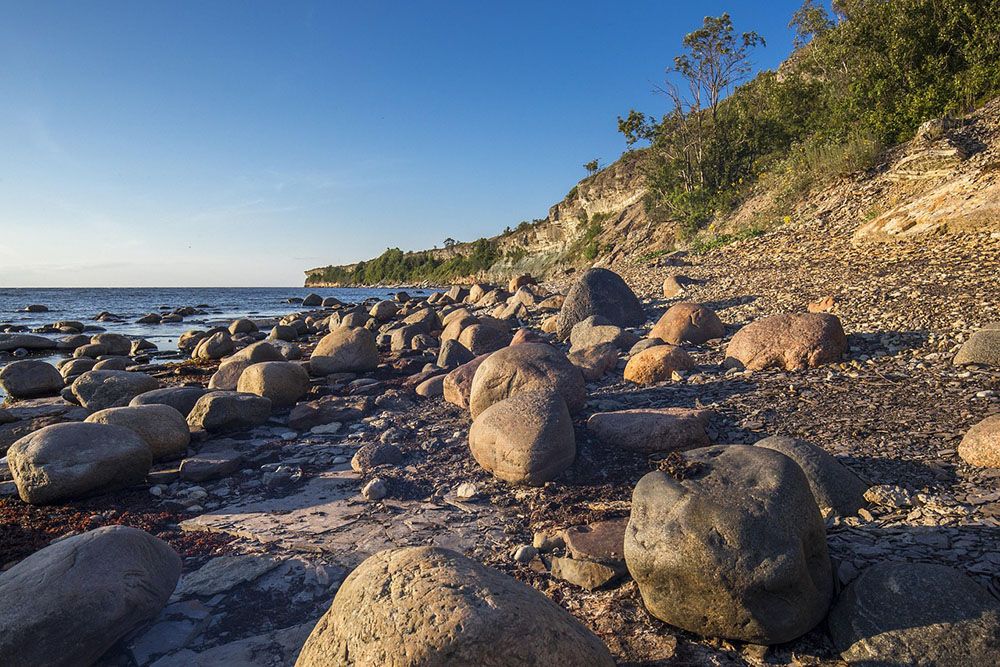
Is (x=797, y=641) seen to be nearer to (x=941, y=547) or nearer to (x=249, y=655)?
(x=941, y=547)

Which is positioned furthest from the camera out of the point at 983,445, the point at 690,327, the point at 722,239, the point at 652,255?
the point at 652,255

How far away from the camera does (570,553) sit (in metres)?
3.66

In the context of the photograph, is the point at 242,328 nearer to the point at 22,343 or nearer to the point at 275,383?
the point at 22,343

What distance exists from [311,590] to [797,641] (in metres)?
3.00

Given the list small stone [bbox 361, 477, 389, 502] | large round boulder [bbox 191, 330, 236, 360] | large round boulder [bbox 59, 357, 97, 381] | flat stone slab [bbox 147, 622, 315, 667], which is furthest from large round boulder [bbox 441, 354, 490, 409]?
large round boulder [bbox 59, 357, 97, 381]

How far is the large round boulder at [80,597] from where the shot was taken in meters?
2.84

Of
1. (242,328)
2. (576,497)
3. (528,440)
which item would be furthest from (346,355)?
(242,328)

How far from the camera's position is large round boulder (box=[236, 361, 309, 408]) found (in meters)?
8.33

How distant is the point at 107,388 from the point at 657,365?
30.4 feet

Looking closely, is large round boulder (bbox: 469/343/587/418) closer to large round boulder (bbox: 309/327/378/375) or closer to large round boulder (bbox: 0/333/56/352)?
large round boulder (bbox: 309/327/378/375)

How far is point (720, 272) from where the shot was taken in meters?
13.4

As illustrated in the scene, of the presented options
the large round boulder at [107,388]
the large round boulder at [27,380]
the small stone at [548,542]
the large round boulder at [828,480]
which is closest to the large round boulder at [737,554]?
the large round boulder at [828,480]

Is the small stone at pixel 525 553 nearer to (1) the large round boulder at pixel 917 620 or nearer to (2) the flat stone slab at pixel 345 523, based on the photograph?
(2) the flat stone slab at pixel 345 523

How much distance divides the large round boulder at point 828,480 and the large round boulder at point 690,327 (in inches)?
180
